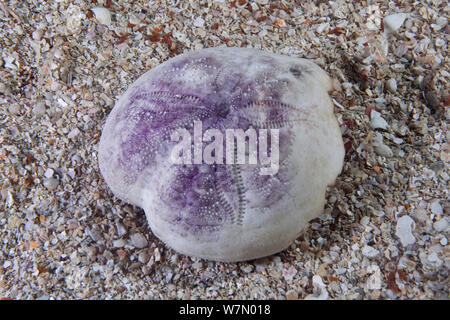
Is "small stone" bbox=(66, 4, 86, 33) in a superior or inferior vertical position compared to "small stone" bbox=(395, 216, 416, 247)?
superior

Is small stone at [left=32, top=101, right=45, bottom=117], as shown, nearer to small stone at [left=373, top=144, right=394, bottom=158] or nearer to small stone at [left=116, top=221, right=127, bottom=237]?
small stone at [left=116, top=221, right=127, bottom=237]

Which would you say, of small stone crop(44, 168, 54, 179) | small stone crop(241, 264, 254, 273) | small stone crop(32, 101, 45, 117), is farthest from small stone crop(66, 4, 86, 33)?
small stone crop(241, 264, 254, 273)

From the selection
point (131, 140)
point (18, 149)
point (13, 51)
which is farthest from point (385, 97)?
point (13, 51)

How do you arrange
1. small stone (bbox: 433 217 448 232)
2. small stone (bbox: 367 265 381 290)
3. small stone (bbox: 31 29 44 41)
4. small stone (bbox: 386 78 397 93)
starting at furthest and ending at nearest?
small stone (bbox: 31 29 44 41) → small stone (bbox: 386 78 397 93) → small stone (bbox: 433 217 448 232) → small stone (bbox: 367 265 381 290)

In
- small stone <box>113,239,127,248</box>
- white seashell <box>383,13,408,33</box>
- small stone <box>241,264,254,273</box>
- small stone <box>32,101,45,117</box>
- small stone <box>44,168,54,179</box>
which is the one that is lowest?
small stone <box>113,239,127,248</box>

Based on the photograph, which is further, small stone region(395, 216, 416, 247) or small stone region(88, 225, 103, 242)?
small stone region(88, 225, 103, 242)

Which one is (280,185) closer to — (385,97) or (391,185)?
(391,185)

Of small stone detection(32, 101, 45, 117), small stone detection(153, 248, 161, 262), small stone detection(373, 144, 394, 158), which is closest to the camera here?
small stone detection(153, 248, 161, 262)
